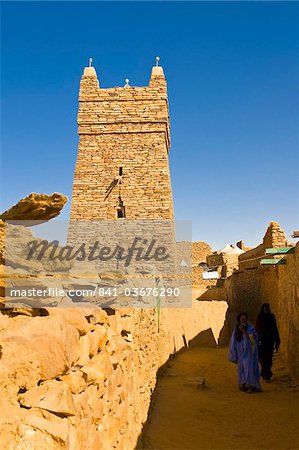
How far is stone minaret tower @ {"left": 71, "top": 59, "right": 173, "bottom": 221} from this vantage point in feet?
52.5

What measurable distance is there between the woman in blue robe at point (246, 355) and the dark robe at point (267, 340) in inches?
30.2

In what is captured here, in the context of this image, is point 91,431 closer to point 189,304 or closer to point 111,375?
point 111,375

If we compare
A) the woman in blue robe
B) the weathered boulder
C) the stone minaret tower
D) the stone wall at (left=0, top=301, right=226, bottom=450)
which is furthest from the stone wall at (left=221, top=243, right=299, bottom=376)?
the weathered boulder

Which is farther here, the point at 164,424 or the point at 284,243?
the point at 284,243

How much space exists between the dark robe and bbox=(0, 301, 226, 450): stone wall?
5345mm

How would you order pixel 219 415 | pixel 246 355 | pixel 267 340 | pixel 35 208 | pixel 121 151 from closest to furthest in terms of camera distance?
pixel 35 208 < pixel 219 415 < pixel 246 355 < pixel 267 340 < pixel 121 151

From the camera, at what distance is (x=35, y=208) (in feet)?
8.29

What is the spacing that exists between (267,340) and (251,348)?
1.03 m

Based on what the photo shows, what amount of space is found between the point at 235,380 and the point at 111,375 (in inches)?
266

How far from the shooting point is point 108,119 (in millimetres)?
16500

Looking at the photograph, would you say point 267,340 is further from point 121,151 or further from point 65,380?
point 121,151

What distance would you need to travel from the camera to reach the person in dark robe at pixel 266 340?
8562mm

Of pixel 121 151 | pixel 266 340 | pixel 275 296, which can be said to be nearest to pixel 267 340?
pixel 266 340

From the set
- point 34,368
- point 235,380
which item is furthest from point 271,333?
point 34,368
